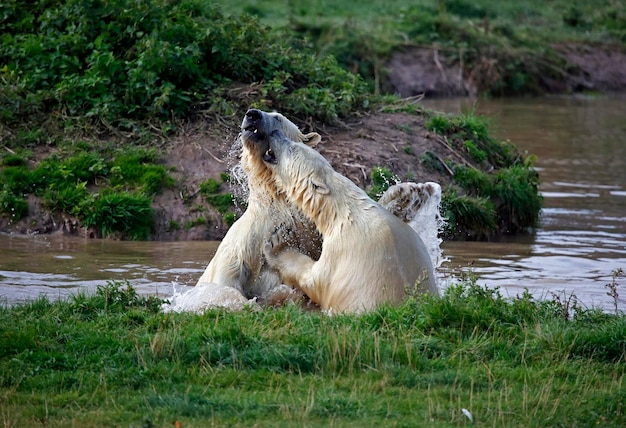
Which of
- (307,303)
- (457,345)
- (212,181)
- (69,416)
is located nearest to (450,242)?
(212,181)

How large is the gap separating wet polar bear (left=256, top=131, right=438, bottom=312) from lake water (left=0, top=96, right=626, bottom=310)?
1.92 meters

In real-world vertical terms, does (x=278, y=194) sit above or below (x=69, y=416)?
above

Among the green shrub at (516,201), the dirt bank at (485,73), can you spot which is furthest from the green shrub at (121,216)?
the dirt bank at (485,73)

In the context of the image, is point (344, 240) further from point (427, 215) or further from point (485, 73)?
point (485, 73)

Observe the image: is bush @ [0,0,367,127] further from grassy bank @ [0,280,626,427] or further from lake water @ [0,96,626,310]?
grassy bank @ [0,280,626,427]

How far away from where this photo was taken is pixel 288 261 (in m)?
7.67

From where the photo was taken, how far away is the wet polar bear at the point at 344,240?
7.10m

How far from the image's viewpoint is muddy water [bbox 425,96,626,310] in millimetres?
10242

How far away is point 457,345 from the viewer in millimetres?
6641

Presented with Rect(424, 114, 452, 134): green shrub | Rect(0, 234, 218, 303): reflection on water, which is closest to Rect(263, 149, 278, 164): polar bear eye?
Rect(0, 234, 218, 303): reflection on water

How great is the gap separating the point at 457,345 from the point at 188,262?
463 centimetres

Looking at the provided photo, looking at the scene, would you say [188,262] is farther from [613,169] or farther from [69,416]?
[613,169]

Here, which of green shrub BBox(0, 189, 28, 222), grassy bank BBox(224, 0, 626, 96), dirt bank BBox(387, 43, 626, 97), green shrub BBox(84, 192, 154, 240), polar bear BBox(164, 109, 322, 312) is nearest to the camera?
polar bear BBox(164, 109, 322, 312)

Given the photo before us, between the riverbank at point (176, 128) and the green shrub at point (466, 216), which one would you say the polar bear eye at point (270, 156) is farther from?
the green shrub at point (466, 216)
